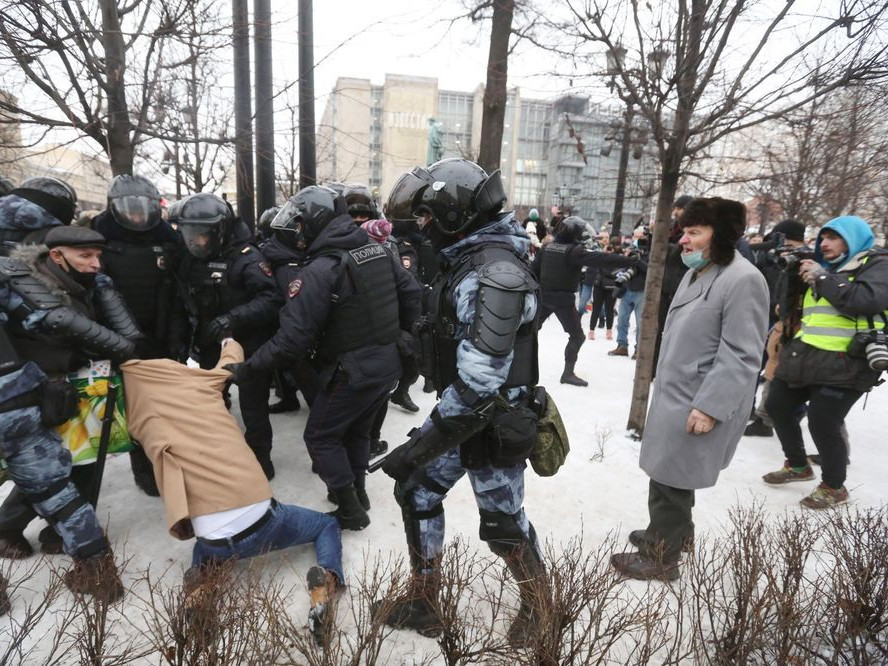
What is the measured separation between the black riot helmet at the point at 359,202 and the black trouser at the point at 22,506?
3377 millimetres

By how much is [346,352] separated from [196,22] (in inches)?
102

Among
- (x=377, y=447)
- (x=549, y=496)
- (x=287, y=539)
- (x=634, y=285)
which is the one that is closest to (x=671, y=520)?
(x=549, y=496)

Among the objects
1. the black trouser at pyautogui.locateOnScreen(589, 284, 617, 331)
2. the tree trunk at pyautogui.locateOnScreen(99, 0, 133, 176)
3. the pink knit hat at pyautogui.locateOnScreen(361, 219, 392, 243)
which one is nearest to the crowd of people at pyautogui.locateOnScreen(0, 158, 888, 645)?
the tree trunk at pyautogui.locateOnScreen(99, 0, 133, 176)

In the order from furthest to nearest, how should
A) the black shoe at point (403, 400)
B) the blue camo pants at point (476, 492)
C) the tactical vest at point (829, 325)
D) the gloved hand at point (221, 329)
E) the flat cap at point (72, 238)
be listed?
the black shoe at point (403, 400)
the gloved hand at point (221, 329)
the tactical vest at point (829, 325)
the flat cap at point (72, 238)
the blue camo pants at point (476, 492)

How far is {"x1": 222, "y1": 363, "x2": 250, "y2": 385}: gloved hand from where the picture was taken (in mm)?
2938

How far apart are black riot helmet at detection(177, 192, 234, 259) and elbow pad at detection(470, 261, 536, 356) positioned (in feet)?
8.83

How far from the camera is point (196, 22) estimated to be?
3.49 meters

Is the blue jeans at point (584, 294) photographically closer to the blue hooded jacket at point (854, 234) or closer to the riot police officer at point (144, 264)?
the blue hooded jacket at point (854, 234)

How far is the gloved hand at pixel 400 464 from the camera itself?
2.22m

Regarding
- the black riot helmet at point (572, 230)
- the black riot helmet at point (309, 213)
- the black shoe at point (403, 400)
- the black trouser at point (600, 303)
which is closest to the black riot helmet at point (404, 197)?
the black riot helmet at point (309, 213)

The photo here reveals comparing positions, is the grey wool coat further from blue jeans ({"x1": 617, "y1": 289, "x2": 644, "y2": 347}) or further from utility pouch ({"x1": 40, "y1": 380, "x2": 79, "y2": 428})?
blue jeans ({"x1": 617, "y1": 289, "x2": 644, "y2": 347})

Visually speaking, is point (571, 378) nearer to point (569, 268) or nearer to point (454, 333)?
point (569, 268)

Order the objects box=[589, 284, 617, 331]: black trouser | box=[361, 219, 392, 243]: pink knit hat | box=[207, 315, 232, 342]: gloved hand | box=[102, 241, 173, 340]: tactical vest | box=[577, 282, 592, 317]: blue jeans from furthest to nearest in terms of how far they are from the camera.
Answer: box=[577, 282, 592, 317]: blue jeans, box=[589, 284, 617, 331]: black trouser, box=[361, 219, 392, 243]: pink knit hat, box=[102, 241, 173, 340]: tactical vest, box=[207, 315, 232, 342]: gloved hand

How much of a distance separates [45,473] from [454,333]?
2.19 meters
